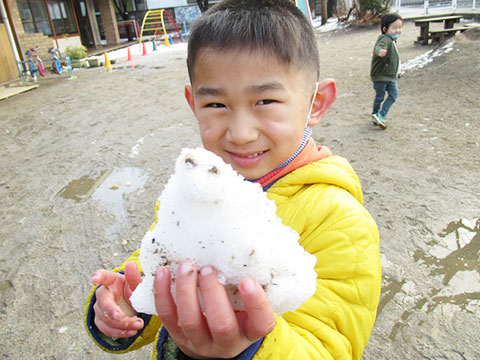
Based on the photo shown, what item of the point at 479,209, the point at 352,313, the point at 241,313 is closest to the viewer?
the point at 241,313

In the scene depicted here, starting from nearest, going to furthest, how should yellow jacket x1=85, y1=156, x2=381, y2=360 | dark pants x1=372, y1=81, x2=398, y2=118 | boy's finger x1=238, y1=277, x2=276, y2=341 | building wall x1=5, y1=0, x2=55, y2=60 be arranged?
boy's finger x1=238, y1=277, x2=276, y2=341 < yellow jacket x1=85, y1=156, x2=381, y2=360 < dark pants x1=372, y1=81, x2=398, y2=118 < building wall x1=5, y1=0, x2=55, y2=60

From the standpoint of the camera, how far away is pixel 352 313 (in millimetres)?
1180

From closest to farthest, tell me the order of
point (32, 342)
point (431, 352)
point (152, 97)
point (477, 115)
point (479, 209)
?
point (431, 352) → point (32, 342) → point (479, 209) → point (477, 115) → point (152, 97)

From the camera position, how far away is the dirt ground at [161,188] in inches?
102

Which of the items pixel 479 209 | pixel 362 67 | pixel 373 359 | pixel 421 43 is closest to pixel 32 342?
pixel 373 359

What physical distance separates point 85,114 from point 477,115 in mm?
7385

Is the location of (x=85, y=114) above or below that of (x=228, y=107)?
below

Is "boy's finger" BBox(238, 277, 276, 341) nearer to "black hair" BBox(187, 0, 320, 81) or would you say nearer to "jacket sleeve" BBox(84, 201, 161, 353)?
"jacket sleeve" BBox(84, 201, 161, 353)

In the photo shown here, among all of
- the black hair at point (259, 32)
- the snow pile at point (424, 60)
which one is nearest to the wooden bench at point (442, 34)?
the snow pile at point (424, 60)

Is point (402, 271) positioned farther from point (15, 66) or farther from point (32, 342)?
point (15, 66)

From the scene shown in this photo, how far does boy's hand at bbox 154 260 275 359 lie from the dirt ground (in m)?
1.82

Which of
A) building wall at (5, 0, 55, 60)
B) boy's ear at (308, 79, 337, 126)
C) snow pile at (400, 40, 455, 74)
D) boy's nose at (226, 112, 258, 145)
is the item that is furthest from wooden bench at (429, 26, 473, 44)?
building wall at (5, 0, 55, 60)

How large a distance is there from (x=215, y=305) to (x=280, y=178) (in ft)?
2.39

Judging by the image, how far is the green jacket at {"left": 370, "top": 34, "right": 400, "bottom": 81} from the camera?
234 inches
